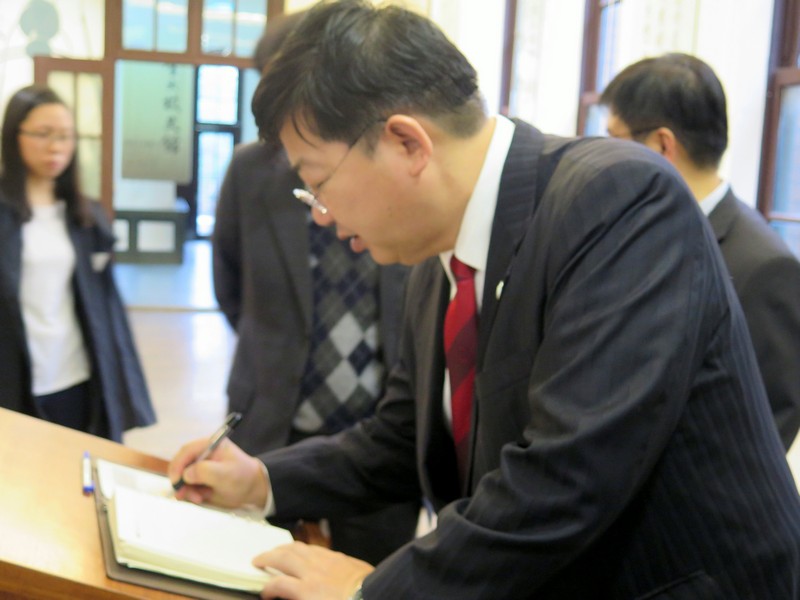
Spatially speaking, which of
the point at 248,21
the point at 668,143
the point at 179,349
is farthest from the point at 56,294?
the point at 248,21

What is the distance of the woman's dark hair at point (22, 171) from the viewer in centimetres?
319

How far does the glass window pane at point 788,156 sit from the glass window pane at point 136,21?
6.64 metres

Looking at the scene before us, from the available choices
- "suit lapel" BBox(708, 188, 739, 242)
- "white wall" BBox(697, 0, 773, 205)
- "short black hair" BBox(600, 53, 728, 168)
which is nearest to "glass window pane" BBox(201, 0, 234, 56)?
"white wall" BBox(697, 0, 773, 205)

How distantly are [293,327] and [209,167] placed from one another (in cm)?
1289

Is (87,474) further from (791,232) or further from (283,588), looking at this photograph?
(791,232)

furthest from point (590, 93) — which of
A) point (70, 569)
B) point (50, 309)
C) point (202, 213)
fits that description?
point (202, 213)

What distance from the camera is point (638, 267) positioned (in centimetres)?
109

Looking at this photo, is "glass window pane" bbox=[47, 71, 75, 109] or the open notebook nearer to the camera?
the open notebook

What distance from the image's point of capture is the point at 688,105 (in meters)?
2.32

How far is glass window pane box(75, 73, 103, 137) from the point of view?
30.3ft

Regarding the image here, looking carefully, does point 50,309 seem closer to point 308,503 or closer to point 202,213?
point 308,503

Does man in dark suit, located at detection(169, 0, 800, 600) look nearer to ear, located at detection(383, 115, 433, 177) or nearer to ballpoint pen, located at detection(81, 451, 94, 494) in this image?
ear, located at detection(383, 115, 433, 177)

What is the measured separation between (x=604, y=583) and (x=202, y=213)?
1557cm

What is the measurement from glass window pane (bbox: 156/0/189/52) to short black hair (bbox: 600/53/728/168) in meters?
7.73
